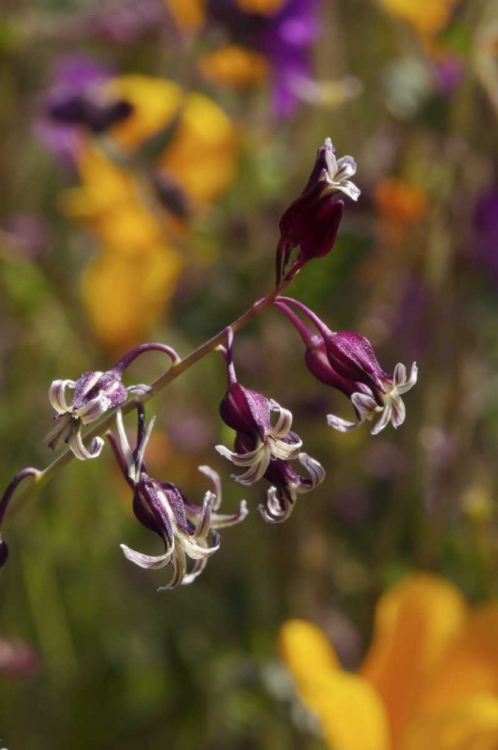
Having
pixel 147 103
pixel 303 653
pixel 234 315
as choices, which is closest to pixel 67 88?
pixel 147 103

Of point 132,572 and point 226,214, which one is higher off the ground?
point 226,214

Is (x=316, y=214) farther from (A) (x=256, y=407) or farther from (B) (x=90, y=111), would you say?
(B) (x=90, y=111)

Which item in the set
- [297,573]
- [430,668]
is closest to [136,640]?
[297,573]

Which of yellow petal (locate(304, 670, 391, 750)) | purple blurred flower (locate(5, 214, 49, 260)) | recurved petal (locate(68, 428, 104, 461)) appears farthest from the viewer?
purple blurred flower (locate(5, 214, 49, 260))

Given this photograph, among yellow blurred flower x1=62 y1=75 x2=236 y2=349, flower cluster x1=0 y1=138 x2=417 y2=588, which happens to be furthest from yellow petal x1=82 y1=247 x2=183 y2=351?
flower cluster x1=0 y1=138 x2=417 y2=588

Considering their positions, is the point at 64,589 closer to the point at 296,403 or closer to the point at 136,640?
the point at 136,640

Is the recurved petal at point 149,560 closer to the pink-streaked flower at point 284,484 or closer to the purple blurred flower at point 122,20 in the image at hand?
the pink-streaked flower at point 284,484

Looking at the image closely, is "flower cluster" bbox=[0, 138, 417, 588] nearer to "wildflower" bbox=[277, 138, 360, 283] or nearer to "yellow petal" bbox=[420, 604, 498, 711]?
"wildflower" bbox=[277, 138, 360, 283]

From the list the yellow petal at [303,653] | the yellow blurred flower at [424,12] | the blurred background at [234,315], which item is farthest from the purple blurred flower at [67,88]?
the yellow petal at [303,653]
